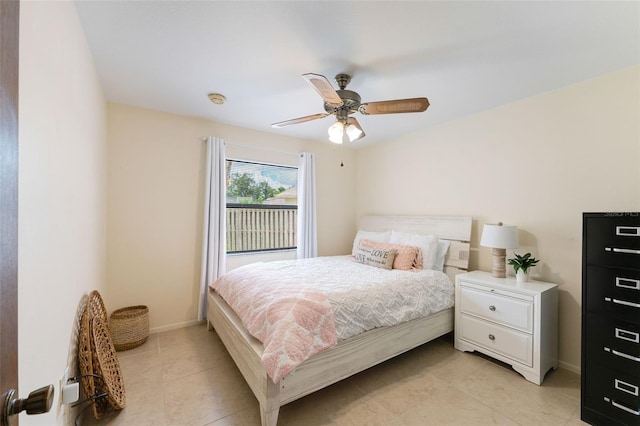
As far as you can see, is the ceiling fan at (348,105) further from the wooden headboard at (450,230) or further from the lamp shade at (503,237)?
the wooden headboard at (450,230)

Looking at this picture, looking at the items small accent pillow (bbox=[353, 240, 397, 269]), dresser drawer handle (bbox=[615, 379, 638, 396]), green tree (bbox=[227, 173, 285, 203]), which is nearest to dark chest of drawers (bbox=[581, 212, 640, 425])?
dresser drawer handle (bbox=[615, 379, 638, 396])

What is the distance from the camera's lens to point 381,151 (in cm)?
420

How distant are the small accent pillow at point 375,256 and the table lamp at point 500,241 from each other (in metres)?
0.94

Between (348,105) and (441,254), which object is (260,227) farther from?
(441,254)

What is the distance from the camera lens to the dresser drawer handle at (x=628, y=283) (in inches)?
63.1

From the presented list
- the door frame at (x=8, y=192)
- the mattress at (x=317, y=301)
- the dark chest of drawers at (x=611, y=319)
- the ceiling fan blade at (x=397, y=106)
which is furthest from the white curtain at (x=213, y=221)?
the dark chest of drawers at (x=611, y=319)

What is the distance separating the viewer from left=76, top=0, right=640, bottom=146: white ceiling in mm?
1518

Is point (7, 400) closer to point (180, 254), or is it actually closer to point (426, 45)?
point (426, 45)

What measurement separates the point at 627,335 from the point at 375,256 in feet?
6.41

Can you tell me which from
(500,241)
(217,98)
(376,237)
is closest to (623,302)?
(500,241)

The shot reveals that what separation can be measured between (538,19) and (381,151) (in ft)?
8.75

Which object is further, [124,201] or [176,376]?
[124,201]

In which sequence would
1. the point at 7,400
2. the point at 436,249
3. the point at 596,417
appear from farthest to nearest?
the point at 436,249, the point at 596,417, the point at 7,400

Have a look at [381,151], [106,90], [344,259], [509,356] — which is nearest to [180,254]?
[106,90]
